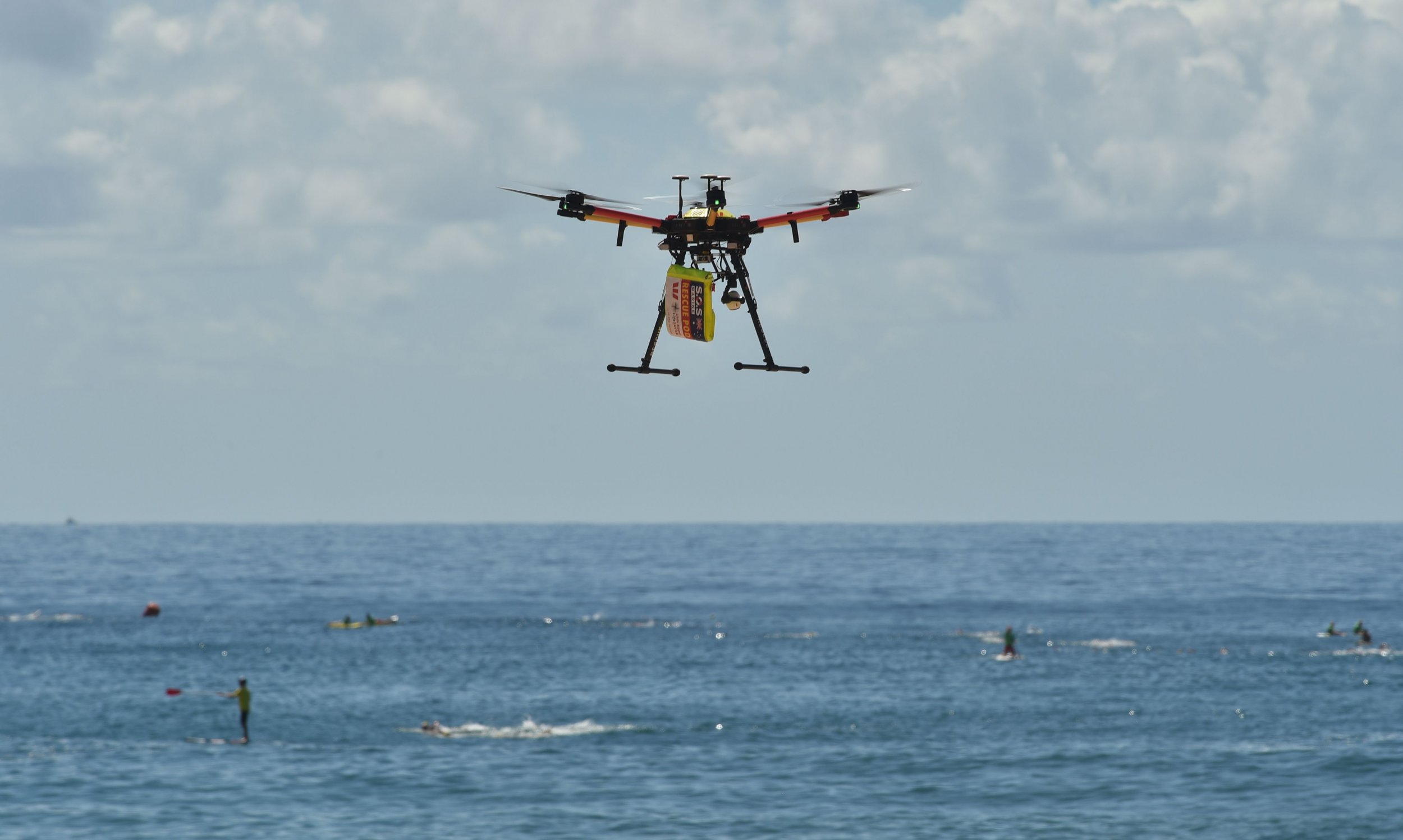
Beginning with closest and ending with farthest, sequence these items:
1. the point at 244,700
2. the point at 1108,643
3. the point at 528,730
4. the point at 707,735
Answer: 1. the point at 244,700
2. the point at 707,735
3. the point at 528,730
4. the point at 1108,643

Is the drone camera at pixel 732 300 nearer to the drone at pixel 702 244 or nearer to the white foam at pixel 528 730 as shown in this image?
the drone at pixel 702 244

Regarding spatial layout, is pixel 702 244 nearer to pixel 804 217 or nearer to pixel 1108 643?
pixel 804 217

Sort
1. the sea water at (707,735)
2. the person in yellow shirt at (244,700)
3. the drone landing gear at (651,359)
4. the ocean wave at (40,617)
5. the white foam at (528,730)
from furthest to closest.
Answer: the ocean wave at (40,617) < the white foam at (528,730) < the person in yellow shirt at (244,700) < the sea water at (707,735) < the drone landing gear at (651,359)

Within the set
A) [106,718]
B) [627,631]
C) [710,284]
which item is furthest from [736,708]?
[710,284]

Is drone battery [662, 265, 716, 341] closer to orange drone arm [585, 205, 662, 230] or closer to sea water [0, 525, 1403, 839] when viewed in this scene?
orange drone arm [585, 205, 662, 230]

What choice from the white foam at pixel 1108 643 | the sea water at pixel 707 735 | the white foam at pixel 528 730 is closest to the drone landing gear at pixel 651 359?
the sea water at pixel 707 735

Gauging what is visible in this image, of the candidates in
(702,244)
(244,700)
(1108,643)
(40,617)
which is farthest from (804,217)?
(40,617)
